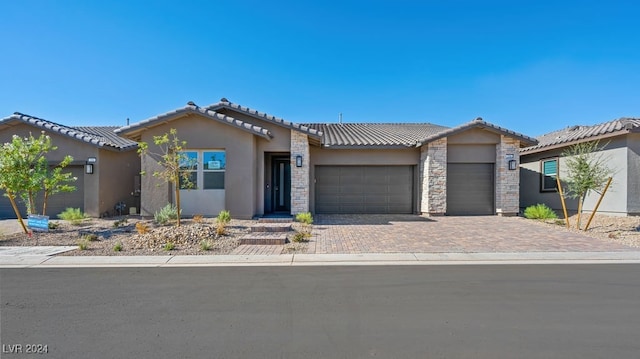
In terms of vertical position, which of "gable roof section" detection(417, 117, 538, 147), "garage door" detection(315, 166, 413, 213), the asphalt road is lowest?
the asphalt road

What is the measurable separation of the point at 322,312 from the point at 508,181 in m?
13.1

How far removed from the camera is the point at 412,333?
12.0 ft

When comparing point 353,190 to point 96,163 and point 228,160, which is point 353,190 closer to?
point 228,160

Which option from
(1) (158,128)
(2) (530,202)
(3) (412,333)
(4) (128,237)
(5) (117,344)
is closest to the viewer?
(5) (117,344)

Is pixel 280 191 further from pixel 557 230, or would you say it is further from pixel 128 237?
pixel 557 230

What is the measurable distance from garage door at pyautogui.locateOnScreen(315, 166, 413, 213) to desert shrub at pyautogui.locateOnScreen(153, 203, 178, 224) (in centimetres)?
639

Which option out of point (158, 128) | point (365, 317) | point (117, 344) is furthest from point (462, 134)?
point (117, 344)

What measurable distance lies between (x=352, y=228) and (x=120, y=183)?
11.6 m

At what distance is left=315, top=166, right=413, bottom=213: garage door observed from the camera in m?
14.8

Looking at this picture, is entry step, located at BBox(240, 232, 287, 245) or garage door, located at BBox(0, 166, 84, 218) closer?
entry step, located at BBox(240, 232, 287, 245)

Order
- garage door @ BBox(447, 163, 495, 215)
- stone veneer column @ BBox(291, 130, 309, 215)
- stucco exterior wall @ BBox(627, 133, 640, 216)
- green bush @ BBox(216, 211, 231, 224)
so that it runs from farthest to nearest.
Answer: garage door @ BBox(447, 163, 495, 215) < stone veneer column @ BBox(291, 130, 309, 215) < stucco exterior wall @ BBox(627, 133, 640, 216) < green bush @ BBox(216, 211, 231, 224)

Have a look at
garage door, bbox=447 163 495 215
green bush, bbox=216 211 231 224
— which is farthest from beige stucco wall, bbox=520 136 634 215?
green bush, bbox=216 211 231 224

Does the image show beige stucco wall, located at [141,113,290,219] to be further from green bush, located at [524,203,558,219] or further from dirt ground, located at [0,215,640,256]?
green bush, located at [524,203,558,219]

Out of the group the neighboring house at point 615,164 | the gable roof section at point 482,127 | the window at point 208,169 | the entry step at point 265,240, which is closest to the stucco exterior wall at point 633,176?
the neighboring house at point 615,164
